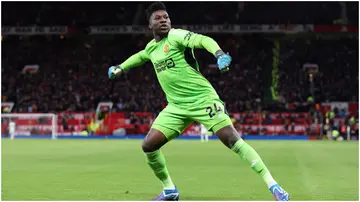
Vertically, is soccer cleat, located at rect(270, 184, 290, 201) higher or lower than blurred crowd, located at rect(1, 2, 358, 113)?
lower

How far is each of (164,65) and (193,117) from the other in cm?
74

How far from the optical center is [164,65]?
7.49 m

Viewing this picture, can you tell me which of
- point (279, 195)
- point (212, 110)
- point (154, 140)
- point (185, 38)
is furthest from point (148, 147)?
point (279, 195)

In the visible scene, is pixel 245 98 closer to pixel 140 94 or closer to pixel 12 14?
pixel 140 94

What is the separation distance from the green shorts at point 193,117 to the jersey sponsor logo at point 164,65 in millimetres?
486

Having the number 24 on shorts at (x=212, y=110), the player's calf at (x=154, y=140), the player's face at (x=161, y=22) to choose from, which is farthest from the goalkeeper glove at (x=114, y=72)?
the number 24 on shorts at (x=212, y=110)

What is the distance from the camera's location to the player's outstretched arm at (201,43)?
20.8ft

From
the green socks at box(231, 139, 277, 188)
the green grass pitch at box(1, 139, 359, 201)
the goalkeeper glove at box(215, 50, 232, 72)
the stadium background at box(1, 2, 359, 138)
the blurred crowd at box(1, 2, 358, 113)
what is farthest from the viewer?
the blurred crowd at box(1, 2, 358, 113)

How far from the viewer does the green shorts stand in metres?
7.32

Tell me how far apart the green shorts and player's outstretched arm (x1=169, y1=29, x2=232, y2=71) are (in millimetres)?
812

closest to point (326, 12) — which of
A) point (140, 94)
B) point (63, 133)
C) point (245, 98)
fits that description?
point (245, 98)

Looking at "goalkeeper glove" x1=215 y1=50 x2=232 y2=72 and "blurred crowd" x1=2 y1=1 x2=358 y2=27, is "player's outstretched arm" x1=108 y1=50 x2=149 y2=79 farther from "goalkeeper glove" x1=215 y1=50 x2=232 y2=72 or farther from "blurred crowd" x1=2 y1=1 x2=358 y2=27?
"blurred crowd" x1=2 y1=1 x2=358 y2=27

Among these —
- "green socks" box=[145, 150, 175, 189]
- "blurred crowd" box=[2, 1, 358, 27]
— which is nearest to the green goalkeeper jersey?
"green socks" box=[145, 150, 175, 189]

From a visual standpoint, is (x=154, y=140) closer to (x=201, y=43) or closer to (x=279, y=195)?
(x=201, y=43)
